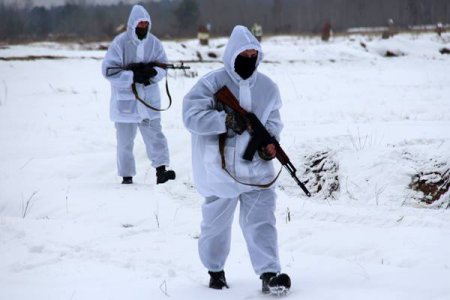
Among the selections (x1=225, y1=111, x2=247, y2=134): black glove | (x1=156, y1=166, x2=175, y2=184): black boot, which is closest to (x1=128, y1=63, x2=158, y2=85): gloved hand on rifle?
(x1=156, y1=166, x2=175, y2=184): black boot

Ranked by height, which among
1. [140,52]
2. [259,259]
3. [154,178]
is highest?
[140,52]

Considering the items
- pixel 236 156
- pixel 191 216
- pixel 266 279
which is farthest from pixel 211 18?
pixel 266 279

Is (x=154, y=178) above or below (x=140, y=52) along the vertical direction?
below

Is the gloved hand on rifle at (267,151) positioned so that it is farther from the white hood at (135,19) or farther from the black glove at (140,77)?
the white hood at (135,19)

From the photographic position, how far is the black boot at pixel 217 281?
3695mm

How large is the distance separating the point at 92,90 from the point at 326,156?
9.40 meters

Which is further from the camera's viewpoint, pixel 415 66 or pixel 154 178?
pixel 415 66

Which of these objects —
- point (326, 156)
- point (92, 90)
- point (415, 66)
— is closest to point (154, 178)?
point (326, 156)

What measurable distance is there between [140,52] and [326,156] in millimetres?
2370

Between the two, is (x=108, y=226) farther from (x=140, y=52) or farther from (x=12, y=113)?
(x=12, y=113)

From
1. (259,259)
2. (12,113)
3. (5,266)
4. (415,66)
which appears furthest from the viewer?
(415,66)

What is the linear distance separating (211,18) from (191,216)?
253ft

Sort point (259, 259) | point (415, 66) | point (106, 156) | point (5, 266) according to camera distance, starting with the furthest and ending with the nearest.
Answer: point (415, 66)
point (106, 156)
point (5, 266)
point (259, 259)

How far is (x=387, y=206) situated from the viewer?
524cm
